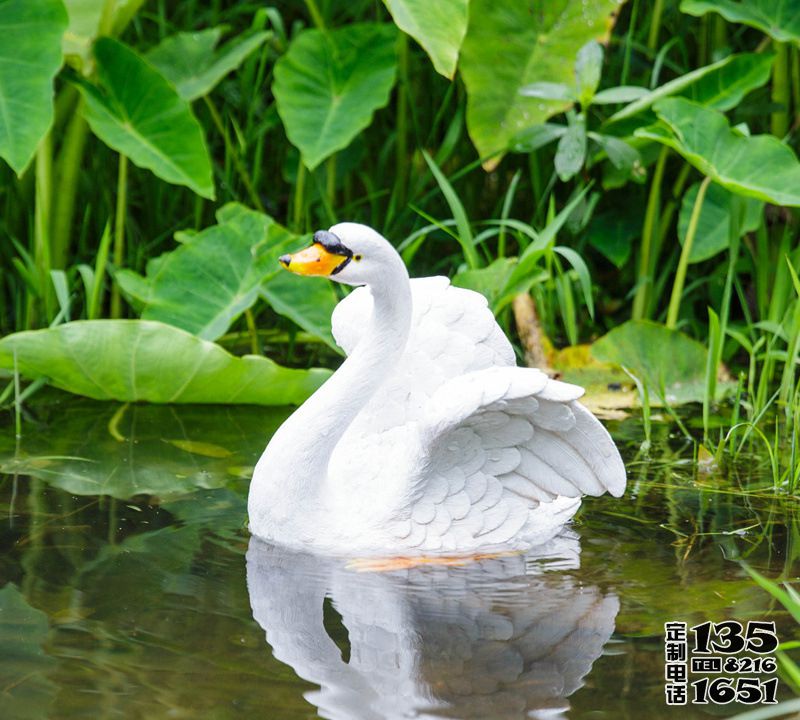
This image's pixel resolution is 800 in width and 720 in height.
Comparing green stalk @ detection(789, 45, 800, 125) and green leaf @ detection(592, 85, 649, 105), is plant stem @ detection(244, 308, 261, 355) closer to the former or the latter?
green leaf @ detection(592, 85, 649, 105)

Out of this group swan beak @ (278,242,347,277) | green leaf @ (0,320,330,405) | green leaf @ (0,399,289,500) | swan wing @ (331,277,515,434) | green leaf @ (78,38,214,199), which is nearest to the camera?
swan beak @ (278,242,347,277)

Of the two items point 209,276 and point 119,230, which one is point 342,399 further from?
point 119,230

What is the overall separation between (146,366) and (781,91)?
112 inches

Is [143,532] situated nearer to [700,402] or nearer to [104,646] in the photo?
[104,646]

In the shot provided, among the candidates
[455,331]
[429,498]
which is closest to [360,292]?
[455,331]

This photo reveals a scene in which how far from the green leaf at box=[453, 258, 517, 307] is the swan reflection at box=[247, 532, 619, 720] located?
1242mm

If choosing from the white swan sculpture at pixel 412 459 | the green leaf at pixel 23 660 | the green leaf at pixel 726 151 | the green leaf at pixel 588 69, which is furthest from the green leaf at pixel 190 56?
the green leaf at pixel 23 660

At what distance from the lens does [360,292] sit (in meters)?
3.66

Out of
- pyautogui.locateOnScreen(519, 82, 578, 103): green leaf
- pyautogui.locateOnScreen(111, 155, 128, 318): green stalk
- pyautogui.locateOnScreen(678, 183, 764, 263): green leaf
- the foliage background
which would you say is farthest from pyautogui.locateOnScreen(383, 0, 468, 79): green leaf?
pyautogui.locateOnScreen(111, 155, 128, 318): green stalk

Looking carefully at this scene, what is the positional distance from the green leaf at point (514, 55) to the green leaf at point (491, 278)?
0.68 metres

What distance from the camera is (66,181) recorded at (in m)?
4.88

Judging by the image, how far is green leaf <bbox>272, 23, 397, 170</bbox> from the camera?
4.63 m

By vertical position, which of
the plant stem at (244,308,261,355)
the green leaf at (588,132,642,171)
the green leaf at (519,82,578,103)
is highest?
the green leaf at (519,82,578,103)

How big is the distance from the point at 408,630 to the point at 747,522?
110 cm
